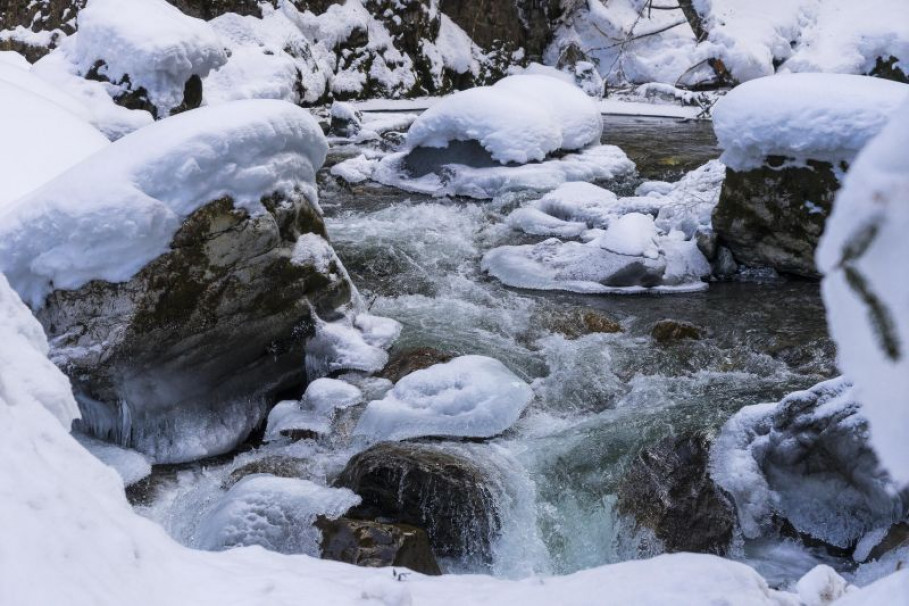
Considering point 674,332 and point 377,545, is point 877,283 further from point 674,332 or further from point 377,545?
point 674,332

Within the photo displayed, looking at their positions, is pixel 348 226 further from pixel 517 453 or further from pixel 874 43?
pixel 874 43

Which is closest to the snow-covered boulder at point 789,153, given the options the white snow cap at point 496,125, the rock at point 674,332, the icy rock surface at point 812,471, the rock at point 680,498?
the rock at point 674,332

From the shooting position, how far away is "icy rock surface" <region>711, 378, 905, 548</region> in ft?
11.7

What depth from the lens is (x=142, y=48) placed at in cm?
920

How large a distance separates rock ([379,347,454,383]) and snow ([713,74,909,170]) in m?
3.32

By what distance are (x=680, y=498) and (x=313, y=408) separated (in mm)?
2218

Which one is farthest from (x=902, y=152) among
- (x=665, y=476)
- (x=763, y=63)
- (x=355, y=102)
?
(x=763, y=63)

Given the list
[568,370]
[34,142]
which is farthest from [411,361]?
[34,142]

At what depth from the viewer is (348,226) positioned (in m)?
8.73

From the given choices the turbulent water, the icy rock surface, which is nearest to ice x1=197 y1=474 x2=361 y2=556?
the turbulent water

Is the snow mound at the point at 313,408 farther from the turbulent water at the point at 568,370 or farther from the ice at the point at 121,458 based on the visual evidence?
the ice at the point at 121,458

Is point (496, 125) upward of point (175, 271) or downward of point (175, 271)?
downward

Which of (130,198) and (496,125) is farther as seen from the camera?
(496,125)

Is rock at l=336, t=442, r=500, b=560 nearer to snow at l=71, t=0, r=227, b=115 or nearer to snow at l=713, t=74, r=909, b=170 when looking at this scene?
snow at l=713, t=74, r=909, b=170
